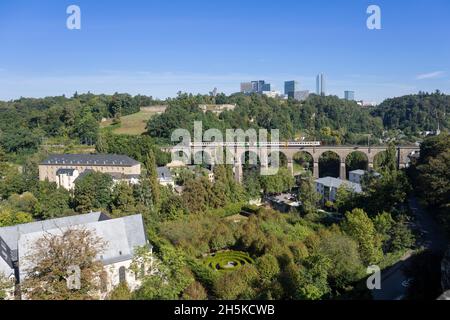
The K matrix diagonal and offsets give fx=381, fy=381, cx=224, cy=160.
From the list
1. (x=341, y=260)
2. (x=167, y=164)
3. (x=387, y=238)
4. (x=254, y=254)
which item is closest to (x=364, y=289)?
(x=341, y=260)

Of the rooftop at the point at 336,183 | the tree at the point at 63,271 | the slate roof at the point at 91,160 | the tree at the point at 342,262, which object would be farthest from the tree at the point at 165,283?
the slate roof at the point at 91,160

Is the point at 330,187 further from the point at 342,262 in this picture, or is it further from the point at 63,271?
the point at 63,271

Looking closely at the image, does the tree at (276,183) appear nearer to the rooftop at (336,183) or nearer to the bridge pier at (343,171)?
the rooftop at (336,183)

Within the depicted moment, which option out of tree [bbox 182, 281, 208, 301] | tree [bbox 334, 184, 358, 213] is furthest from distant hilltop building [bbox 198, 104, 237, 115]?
tree [bbox 182, 281, 208, 301]

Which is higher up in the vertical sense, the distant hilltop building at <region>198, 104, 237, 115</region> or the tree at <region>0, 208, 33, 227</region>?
the distant hilltop building at <region>198, 104, 237, 115</region>

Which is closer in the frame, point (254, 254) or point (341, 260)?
point (341, 260)

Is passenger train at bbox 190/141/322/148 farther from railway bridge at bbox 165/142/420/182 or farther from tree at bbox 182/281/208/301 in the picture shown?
tree at bbox 182/281/208/301
